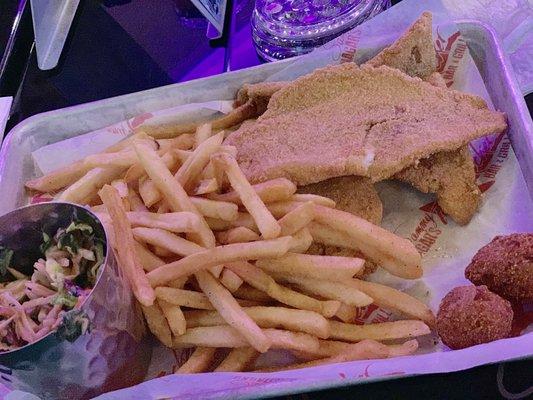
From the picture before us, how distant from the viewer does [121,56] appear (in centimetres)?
327

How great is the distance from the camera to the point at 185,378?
167 cm

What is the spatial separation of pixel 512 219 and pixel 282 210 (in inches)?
28.4

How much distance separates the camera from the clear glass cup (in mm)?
2795

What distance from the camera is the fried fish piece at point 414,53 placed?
2318 millimetres

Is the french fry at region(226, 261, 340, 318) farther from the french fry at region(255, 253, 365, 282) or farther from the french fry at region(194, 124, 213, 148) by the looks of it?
the french fry at region(194, 124, 213, 148)

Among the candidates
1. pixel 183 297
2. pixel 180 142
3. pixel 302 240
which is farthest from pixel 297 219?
pixel 180 142

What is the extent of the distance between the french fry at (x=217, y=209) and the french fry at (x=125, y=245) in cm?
21

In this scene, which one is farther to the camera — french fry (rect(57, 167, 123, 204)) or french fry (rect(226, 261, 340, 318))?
french fry (rect(57, 167, 123, 204))

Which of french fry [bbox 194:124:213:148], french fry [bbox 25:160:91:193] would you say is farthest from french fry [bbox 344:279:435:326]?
french fry [bbox 25:160:91:193]

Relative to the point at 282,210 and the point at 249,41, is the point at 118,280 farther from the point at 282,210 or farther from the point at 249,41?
the point at 249,41

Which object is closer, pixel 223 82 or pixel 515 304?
pixel 515 304

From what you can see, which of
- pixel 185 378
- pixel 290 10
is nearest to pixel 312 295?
pixel 185 378

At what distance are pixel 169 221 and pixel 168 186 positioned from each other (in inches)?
4.8

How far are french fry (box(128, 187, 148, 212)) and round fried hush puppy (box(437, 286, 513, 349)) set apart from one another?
3.11 ft
